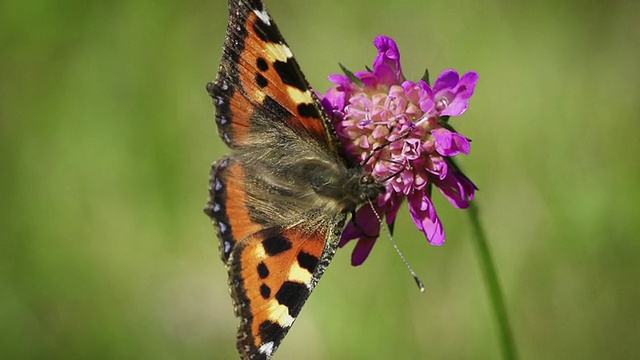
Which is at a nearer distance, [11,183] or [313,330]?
[313,330]

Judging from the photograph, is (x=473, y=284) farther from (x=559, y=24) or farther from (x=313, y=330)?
(x=559, y=24)

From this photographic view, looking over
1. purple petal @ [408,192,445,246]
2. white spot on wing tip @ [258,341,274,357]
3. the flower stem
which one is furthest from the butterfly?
the flower stem

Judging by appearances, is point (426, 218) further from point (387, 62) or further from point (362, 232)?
point (387, 62)

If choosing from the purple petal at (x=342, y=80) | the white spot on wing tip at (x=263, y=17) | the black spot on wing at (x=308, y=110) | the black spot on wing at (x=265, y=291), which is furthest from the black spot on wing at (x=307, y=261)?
the white spot on wing tip at (x=263, y=17)

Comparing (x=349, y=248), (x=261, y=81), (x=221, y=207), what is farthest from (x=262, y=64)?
(x=349, y=248)

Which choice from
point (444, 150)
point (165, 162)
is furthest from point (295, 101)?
point (165, 162)

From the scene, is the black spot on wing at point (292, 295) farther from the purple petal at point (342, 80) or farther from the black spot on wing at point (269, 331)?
the purple petal at point (342, 80)
